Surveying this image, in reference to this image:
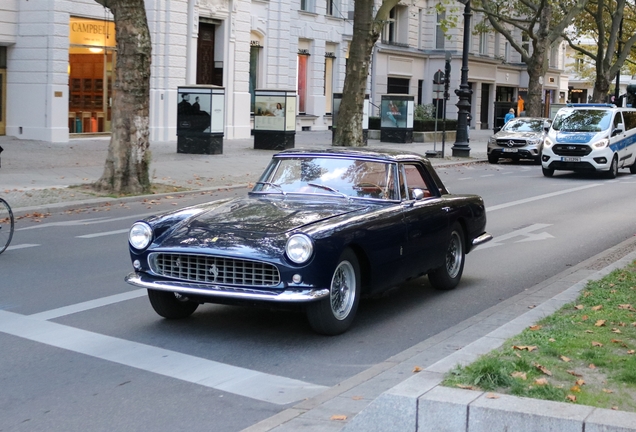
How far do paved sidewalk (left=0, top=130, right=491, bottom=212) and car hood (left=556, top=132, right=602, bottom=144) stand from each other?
502cm

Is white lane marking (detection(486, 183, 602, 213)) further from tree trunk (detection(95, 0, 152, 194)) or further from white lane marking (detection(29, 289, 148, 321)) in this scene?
white lane marking (detection(29, 289, 148, 321))

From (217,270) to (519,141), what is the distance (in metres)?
24.6

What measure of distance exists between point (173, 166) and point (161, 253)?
1666 cm

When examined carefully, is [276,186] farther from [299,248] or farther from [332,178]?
[299,248]

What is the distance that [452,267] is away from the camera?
9.69 meters

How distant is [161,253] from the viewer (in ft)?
24.1

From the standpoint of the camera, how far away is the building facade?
94.7ft

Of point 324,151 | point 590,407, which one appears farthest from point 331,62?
point 590,407

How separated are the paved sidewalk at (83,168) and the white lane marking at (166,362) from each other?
7.34 m

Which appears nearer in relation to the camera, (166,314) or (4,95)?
(166,314)

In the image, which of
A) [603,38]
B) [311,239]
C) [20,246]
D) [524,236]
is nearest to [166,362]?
[311,239]

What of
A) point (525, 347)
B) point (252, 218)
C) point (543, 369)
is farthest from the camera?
point (252, 218)

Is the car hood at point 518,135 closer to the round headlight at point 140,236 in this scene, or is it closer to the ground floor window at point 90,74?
the ground floor window at point 90,74

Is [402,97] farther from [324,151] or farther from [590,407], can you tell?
[590,407]
